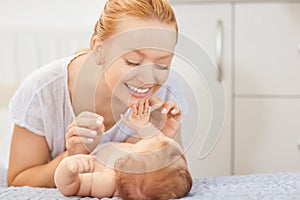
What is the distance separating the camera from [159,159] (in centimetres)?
93

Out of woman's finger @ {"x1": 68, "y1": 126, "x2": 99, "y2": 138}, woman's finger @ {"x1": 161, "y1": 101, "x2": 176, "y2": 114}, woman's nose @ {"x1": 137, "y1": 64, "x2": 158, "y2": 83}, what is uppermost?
woman's nose @ {"x1": 137, "y1": 64, "x2": 158, "y2": 83}

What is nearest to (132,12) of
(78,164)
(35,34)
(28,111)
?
(78,164)

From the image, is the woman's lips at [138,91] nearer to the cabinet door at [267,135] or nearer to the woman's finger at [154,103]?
the woman's finger at [154,103]

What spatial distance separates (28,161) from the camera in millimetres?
1275

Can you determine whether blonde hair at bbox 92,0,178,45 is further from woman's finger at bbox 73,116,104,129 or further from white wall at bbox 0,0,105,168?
white wall at bbox 0,0,105,168

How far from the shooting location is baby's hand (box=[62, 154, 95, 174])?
919 millimetres

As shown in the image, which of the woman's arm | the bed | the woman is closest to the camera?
the bed

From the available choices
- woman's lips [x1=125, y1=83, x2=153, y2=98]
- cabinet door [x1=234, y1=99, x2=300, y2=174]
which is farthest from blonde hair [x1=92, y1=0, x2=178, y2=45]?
cabinet door [x1=234, y1=99, x2=300, y2=174]

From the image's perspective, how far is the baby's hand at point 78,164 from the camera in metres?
0.92

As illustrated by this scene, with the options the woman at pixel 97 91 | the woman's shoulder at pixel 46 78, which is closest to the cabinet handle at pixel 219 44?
the woman at pixel 97 91

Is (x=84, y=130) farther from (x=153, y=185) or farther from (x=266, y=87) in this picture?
(x=266, y=87)

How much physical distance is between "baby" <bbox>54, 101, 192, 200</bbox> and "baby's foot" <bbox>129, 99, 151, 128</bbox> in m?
0.06

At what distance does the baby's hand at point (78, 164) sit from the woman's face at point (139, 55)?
159mm

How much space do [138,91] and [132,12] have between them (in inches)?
5.8
